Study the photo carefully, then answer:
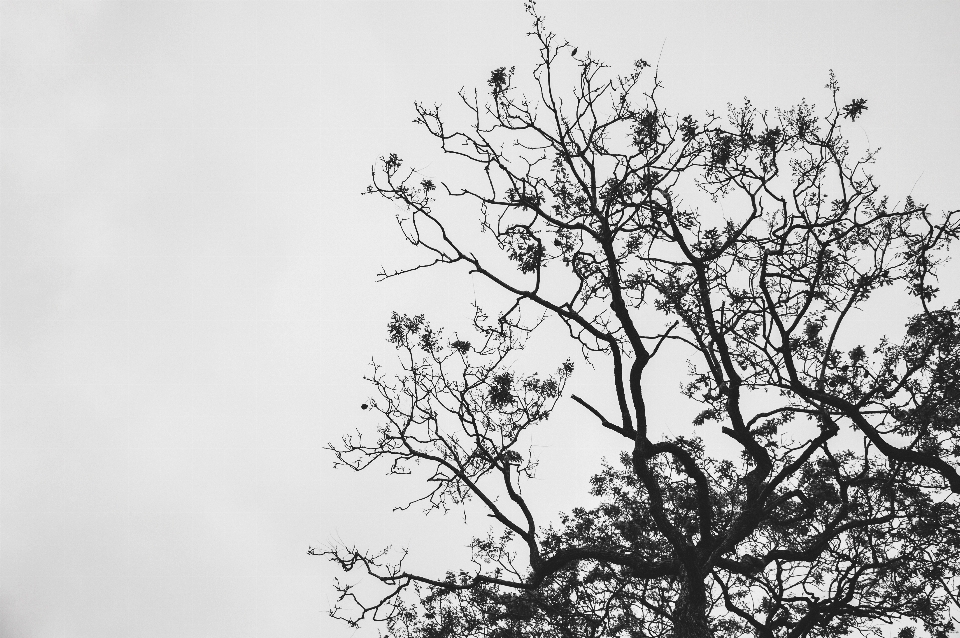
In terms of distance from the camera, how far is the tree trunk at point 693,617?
715 cm

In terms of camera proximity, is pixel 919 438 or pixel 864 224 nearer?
pixel 919 438

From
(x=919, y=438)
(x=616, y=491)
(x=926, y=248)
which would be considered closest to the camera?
(x=919, y=438)

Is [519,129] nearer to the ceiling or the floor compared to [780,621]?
nearer to the ceiling

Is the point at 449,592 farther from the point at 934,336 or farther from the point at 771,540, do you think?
the point at 934,336

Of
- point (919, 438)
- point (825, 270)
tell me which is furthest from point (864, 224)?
point (919, 438)

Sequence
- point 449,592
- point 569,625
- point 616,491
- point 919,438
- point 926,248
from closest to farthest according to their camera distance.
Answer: point 919,438 < point 926,248 < point 569,625 < point 449,592 < point 616,491

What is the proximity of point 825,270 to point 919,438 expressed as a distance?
2.15 m

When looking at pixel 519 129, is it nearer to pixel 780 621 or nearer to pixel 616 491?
pixel 616 491

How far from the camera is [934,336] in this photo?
7715 millimetres

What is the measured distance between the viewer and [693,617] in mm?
7145

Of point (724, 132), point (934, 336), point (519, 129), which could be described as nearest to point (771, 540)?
point (934, 336)

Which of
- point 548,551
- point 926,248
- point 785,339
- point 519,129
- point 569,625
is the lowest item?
point 569,625

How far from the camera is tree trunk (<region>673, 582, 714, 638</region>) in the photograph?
282 inches

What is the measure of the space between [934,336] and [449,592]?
Answer: 650 centimetres
